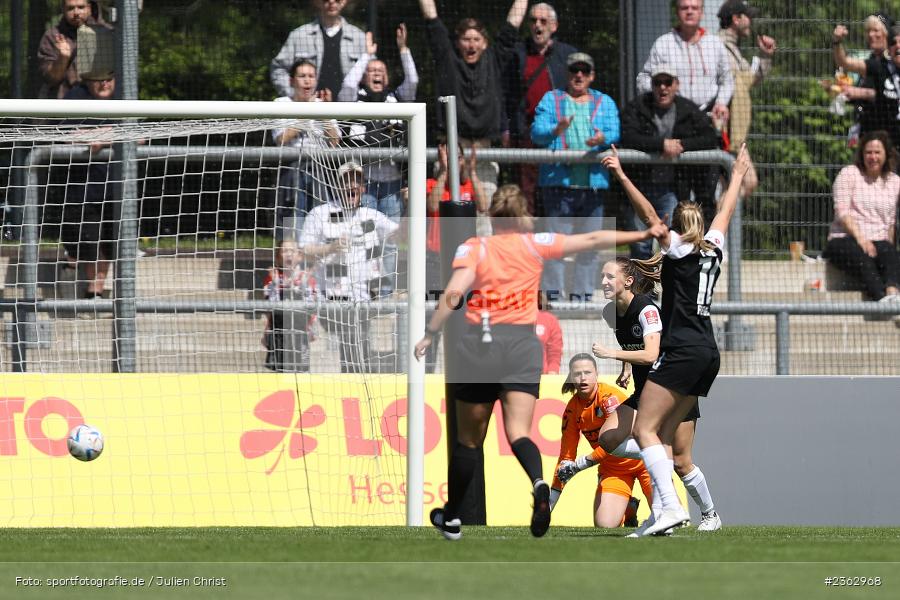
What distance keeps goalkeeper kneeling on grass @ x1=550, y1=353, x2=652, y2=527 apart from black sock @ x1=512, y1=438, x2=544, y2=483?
5.99 ft

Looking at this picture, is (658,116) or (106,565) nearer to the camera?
(106,565)

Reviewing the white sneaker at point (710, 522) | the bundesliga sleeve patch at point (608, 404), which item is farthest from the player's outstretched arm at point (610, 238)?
the bundesliga sleeve patch at point (608, 404)

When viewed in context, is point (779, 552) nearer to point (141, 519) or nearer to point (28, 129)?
point (141, 519)

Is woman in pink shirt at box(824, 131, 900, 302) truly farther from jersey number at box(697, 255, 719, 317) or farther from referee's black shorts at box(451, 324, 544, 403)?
referee's black shorts at box(451, 324, 544, 403)

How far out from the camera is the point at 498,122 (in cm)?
1134

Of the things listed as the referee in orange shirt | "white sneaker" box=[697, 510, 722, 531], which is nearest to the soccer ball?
the referee in orange shirt

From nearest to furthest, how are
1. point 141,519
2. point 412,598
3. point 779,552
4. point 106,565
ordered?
point 412,598
point 106,565
point 779,552
point 141,519

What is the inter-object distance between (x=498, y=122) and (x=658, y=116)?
1.33m

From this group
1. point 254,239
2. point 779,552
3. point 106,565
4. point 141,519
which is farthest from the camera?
point 254,239

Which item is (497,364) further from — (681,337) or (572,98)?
(572,98)

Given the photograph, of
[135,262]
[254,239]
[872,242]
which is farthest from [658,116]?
[135,262]

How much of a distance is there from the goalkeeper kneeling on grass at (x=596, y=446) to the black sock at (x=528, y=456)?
5.99 ft

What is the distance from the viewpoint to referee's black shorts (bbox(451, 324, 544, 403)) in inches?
280

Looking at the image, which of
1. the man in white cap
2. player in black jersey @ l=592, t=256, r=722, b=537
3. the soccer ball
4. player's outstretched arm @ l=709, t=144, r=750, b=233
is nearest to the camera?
player's outstretched arm @ l=709, t=144, r=750, b=233
